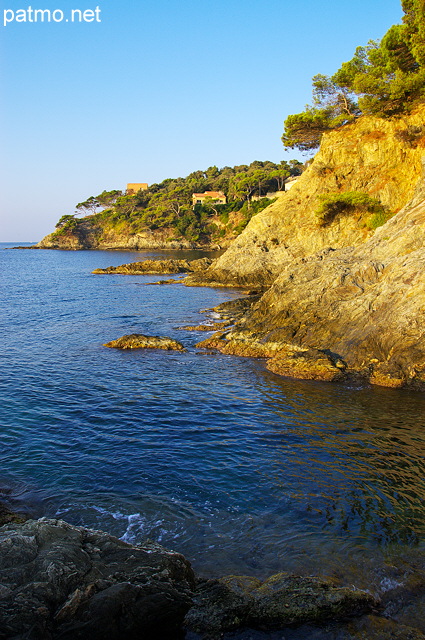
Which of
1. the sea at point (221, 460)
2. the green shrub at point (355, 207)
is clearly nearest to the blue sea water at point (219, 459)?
the sea at point (221, 460)

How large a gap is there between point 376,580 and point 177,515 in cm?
486

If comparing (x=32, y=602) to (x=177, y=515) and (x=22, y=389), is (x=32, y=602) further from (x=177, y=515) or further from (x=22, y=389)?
(x=22, y=389)

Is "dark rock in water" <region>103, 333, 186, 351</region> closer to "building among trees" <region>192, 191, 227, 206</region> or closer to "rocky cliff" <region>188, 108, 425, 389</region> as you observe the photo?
"rocky cliff" <region>188, 108, 425, 389</region>

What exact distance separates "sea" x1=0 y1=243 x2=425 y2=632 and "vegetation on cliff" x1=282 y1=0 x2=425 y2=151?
3667cm

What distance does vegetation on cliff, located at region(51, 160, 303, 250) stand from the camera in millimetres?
125375

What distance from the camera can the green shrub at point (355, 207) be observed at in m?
49.1

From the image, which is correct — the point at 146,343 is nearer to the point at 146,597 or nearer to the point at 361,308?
the point at 361,308

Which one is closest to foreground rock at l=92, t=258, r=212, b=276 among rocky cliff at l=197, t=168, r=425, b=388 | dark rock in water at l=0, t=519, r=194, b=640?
rocky cliff at l=197, t=168, r=425, b=388

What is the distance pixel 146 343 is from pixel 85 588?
22.0 m

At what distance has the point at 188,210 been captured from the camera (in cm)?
13925

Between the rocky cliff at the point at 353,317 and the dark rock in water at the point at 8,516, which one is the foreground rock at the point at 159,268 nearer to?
the rocky cliff at the point at 353,317

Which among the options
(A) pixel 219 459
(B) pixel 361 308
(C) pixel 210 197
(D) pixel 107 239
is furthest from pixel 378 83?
(D) pixel 107 239

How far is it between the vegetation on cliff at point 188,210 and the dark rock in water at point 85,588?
11143 cm

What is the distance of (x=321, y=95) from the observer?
194 ft
